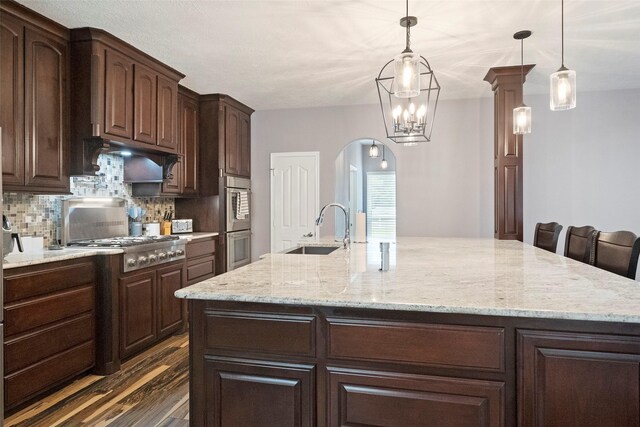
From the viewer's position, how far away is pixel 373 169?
29.0 ft

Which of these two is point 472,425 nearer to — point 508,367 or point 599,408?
point 508,367

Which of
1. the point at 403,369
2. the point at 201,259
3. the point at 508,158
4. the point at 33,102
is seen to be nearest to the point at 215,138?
the point at 201,259

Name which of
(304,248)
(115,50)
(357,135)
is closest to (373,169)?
(357,135)

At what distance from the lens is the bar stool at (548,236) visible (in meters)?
3.16

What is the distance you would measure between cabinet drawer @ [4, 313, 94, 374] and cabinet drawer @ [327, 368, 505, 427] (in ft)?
6.47

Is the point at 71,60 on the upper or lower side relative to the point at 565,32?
lower

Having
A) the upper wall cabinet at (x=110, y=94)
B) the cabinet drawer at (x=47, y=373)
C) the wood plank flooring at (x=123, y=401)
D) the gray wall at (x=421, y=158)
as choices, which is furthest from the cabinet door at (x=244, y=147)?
the cabinet drawer at (x=47, y=373)

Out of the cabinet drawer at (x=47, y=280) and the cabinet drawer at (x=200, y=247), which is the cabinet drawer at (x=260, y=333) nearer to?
the cabinet drawer at (x=47, y=280)

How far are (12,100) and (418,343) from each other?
2866mm

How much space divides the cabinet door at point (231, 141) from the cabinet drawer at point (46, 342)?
2.54m

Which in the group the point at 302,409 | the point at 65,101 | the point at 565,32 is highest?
the point at 565,32

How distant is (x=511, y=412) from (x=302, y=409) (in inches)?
28.3

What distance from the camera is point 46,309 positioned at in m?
2.47

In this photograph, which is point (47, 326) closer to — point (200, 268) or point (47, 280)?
point (47, 280)
